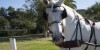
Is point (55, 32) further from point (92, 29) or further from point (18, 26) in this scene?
point (18, 26)

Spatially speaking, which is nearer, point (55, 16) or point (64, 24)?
point (55, 16)

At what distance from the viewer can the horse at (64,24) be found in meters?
5.04

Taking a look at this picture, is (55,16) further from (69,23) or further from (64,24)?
(69,23)

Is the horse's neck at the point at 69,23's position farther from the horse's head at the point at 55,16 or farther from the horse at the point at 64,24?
the horse's head at the point at 55,16

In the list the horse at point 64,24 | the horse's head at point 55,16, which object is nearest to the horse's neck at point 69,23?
the horse at point 64,24

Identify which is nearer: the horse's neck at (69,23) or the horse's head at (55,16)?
the horse's head at (55,16)

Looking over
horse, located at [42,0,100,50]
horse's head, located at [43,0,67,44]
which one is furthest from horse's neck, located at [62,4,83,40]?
horse's head, located at [43,0,67,44]

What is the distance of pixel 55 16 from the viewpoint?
5.08m

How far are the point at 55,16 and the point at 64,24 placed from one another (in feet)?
1.08

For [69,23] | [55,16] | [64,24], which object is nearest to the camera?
[55,16]

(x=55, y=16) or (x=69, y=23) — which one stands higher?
(x=55, y=16)

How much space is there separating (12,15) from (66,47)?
91419mm

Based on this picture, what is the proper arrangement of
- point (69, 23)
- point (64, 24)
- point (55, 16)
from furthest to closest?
point (69, 23)
point (64, 24)
point (55, 16)

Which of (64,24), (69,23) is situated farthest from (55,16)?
(69,23)
